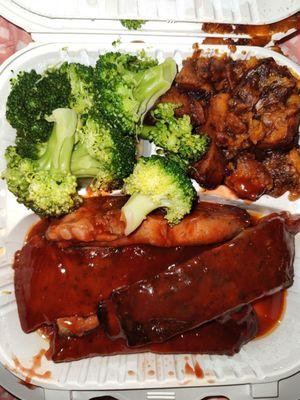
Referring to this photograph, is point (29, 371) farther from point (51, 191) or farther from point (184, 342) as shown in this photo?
point (51, 191)

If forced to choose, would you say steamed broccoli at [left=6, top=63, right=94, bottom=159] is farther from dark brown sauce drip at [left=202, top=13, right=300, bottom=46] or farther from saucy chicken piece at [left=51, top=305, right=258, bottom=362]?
saucy chicken piece at [left=51, top=305, right=258, bottom=362]

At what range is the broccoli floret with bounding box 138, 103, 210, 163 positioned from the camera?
9.00 ft

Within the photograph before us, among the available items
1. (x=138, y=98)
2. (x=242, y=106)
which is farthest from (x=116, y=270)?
(x=242, y=106)

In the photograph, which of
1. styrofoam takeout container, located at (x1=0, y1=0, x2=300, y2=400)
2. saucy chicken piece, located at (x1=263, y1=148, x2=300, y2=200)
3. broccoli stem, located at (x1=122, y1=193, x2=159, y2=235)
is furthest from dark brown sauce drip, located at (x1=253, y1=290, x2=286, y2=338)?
broccoli stem, located at (x1=122, y1=193, x2=159, y2=235)

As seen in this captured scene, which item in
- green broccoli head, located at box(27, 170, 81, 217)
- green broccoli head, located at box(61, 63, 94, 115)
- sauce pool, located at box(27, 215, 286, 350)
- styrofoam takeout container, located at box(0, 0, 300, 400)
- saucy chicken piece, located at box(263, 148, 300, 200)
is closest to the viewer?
green broccoli head, located at box(27, 170, 81, 217)

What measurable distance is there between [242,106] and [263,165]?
18.3 inches

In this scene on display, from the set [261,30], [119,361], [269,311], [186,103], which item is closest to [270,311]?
[269,311]

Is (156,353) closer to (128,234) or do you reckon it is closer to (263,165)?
(128,234)

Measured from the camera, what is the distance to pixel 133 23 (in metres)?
2.80

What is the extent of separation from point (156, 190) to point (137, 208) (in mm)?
195

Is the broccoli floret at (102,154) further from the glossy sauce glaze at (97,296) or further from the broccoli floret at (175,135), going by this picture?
the glossy sauce glaze at (97,296)

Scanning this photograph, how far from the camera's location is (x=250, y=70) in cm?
289

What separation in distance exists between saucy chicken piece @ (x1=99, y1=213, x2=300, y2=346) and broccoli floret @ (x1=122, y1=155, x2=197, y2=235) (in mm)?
361

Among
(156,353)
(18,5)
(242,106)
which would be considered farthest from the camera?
(156,353)
